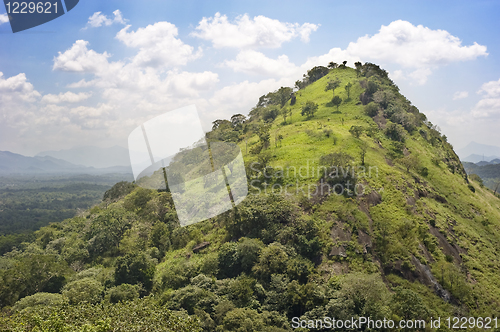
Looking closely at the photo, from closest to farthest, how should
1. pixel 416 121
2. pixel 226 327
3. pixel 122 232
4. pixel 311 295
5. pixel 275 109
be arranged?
pixel 226 327 < pixel 311 295 < pixel 122 232 < pixel 416 121 < pixel 275 109

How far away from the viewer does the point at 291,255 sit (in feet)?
90.9

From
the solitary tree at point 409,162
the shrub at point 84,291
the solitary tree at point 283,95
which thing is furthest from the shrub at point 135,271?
the solitary tree at point 283,95

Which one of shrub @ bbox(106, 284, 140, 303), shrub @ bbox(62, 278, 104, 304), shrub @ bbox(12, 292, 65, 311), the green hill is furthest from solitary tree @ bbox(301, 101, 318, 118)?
shrub @ bbox(12, 292, 65, 311)

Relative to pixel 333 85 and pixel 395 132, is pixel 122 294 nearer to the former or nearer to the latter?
pixel 395 132

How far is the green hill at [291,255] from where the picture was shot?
2173 cm

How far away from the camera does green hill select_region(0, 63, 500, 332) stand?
71.3 ft

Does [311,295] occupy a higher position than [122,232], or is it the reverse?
[122,232]

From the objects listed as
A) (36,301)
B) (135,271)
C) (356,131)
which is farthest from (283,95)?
(36,301)

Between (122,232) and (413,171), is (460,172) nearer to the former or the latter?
(413,171)

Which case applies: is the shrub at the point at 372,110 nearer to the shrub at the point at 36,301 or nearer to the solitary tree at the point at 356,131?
the solitary tree at the point at 356,131

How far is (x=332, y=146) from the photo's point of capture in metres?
47.9

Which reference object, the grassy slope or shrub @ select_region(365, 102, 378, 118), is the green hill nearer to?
the grassy slope

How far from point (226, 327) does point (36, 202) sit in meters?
236

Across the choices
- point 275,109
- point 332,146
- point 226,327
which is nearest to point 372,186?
point 332,146
